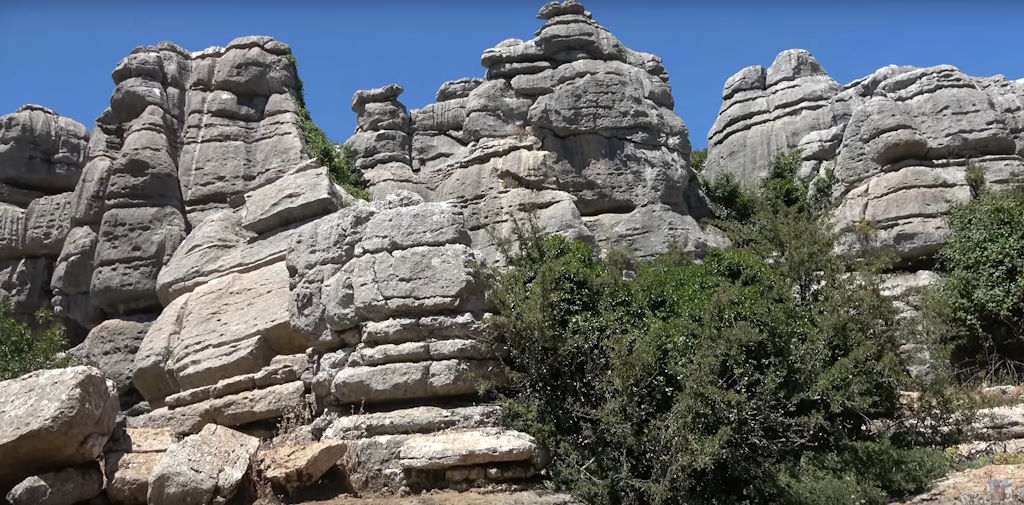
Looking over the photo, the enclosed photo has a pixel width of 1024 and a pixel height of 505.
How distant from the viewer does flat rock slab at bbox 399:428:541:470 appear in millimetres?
10312

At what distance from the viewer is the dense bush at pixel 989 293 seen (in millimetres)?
17969

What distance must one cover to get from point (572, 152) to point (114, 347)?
13209mm

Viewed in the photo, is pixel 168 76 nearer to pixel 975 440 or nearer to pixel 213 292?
Answer: pixel 213 292

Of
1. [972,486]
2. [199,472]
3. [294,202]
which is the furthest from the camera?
[294,202]

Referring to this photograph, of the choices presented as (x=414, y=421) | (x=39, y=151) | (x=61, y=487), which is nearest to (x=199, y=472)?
(x=61, y=487)

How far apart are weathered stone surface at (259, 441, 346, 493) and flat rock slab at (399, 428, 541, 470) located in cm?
88

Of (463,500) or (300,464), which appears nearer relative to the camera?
(463,500)

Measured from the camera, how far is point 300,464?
33.9 feet

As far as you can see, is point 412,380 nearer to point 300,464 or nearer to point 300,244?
point 300,464

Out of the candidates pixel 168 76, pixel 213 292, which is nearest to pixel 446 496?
pixel 213 292

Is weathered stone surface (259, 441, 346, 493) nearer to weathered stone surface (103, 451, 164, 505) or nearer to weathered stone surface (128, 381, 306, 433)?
weathered stone surface (103, 451, 164, 505)

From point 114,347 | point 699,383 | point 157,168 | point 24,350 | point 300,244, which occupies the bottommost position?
point 699,383

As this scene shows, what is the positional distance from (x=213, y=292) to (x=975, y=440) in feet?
41.9

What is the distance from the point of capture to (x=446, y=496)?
33.0ft
